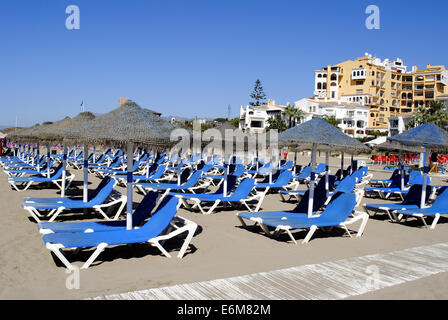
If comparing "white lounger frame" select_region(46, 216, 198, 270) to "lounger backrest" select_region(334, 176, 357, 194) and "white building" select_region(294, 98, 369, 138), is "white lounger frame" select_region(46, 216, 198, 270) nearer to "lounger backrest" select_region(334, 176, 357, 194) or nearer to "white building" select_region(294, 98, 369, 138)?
"lounger backrest" select_region(334, 176, 357, 194)

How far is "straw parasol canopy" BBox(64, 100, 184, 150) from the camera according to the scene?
6.07 meters

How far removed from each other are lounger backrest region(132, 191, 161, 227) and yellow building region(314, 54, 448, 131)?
7660 centimetres

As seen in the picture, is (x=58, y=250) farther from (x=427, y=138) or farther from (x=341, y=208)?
(x=427, y=138)

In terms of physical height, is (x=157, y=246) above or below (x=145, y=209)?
below

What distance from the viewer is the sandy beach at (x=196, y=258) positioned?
4.41 meters

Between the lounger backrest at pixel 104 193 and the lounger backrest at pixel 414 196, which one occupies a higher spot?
the lounger backrest at pixel 104 193

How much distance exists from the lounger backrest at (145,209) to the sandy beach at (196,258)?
2.11ft

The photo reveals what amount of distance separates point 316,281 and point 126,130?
11.0 ft

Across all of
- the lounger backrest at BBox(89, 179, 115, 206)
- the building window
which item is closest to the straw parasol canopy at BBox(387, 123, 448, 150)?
the lounger backrest at BBox(89, 179, 115, 206)

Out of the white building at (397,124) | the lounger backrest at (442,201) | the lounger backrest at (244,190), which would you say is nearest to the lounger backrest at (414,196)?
the lounger backrest at (442,201)

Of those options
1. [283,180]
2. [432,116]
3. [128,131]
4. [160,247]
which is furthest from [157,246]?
[432,116]

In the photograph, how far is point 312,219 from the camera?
23.9 ft

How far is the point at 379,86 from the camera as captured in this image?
83438mm

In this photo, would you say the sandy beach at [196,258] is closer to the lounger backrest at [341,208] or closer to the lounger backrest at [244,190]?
the lounger backrest at [341,208]
